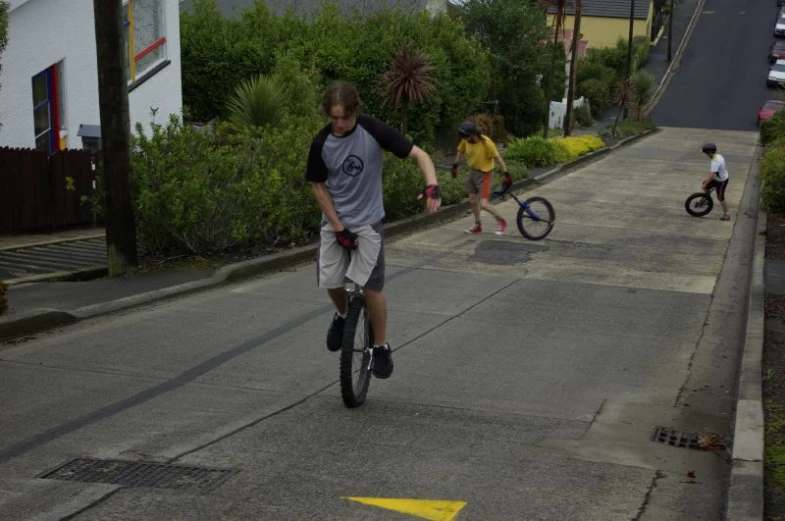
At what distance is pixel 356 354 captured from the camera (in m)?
7.34

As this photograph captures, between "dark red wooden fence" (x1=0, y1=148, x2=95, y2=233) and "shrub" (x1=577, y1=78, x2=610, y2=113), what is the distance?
153 feet

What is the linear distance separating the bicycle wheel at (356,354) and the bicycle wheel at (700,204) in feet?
54.9

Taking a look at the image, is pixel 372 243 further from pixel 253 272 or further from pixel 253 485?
pixel 253 272

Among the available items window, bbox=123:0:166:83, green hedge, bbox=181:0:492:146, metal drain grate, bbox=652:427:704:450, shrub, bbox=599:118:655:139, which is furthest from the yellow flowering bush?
metal drain grate, bbox=652:427:704:450

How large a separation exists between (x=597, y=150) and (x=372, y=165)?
3360 centimetres

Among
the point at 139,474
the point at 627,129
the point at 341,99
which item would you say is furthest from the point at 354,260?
the point at 627,129

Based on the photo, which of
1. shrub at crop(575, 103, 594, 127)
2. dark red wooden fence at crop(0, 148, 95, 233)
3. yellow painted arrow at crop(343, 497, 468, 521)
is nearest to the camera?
yellow painted arrow at crop(343, 497, 468, 521)

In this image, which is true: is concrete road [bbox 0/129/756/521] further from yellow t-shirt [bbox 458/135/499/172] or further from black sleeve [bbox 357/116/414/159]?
yellow t-shirt [bbox 458/135/499/172]

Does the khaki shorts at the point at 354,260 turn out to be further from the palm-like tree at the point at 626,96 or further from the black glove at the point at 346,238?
the palm-like tree at the point at 626,96

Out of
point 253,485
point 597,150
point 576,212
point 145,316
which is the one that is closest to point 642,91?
point 597,150

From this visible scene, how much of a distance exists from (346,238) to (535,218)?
11.3 m

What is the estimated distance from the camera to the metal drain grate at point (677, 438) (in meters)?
7.06

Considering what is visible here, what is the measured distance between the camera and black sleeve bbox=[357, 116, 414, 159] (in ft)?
22.7

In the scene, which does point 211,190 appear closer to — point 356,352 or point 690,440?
point 356,352
